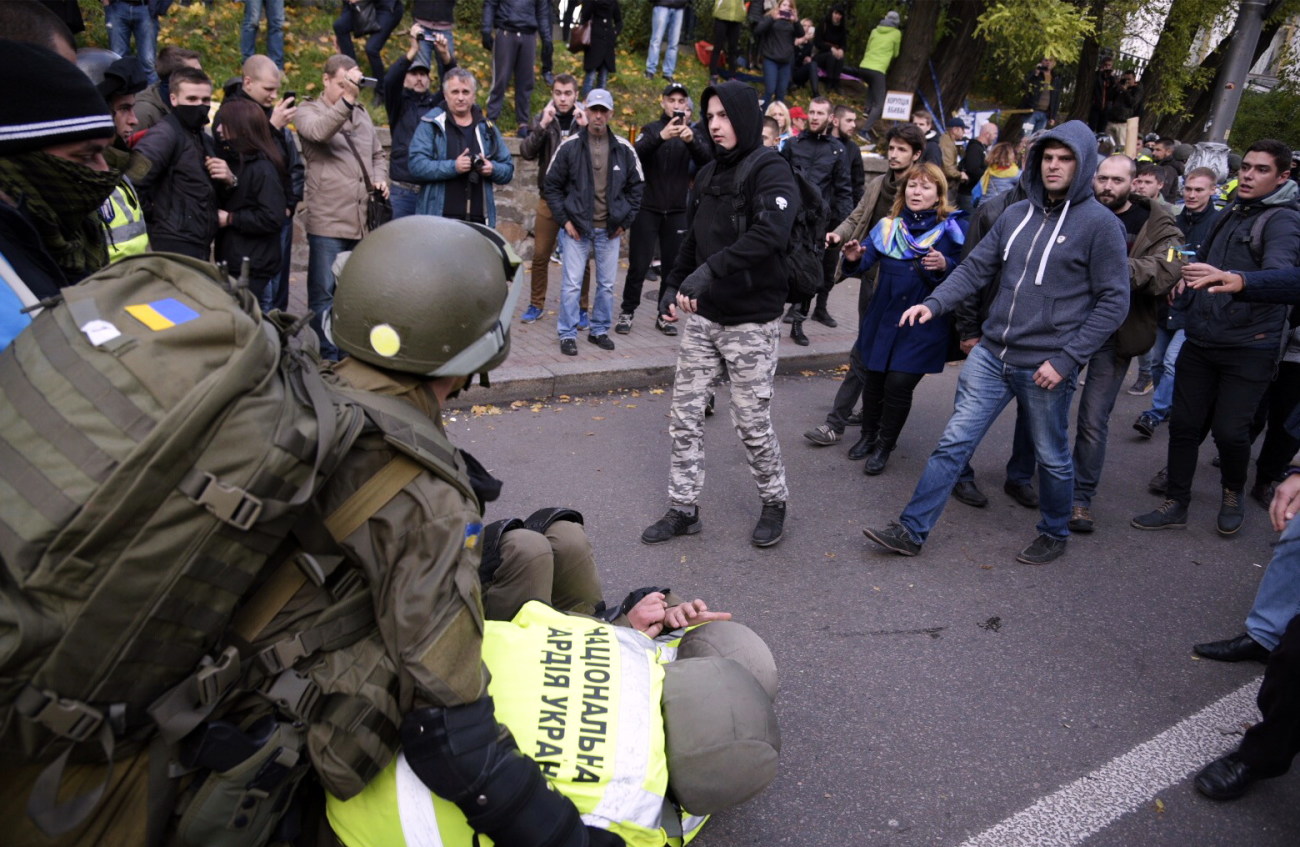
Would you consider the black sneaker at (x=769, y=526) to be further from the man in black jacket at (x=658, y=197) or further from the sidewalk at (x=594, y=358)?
the man in black jacket at (x=658, y=197)

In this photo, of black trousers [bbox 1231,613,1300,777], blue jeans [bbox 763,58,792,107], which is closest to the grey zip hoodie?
black trousers [bbox 1231,613,1300,777]

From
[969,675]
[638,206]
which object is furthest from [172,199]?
[969,675]

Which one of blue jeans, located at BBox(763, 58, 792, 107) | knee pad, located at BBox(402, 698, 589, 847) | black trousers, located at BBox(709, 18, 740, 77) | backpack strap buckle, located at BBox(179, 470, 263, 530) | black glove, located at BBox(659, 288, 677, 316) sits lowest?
knee pad, located at BBox(402, 698, 589, 847)

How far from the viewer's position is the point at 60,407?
1366 mm

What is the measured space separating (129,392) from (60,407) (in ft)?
0.32

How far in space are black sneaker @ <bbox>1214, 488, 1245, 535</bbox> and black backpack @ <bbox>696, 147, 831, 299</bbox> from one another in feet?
9.18

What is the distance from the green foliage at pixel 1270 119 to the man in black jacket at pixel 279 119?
2385 cm

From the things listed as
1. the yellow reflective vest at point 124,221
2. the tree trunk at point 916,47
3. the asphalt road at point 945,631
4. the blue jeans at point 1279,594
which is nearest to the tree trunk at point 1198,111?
the tree trunk at point 916,47

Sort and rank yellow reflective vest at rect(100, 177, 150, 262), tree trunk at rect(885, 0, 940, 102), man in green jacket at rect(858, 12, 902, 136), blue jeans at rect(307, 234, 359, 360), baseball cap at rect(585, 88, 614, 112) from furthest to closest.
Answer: tree trunk at rect(885, 0, 940, 102), man in green jacket at rect(858, 12, 902, 136), baseball cap at rect(585, 88, 614, 112), blue jeans at rect(307, 234, 359, 360), yellow reflective vest at rect(100, 177, 150, 262)

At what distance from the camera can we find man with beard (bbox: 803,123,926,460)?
20.5 feet

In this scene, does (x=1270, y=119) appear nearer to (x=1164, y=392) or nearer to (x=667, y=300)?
(x=1164, y=392)

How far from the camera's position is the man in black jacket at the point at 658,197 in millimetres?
8234

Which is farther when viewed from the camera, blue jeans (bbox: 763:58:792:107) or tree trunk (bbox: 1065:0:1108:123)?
tree trunk (bbox: 1065:0:1108:123)

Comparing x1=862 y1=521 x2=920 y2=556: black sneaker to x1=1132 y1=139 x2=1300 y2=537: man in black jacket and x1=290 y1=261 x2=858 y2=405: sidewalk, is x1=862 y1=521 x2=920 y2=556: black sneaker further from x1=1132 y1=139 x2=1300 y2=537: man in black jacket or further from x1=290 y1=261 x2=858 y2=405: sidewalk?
x1=290 y1=261 x2=858 y2=405: sidewalk
